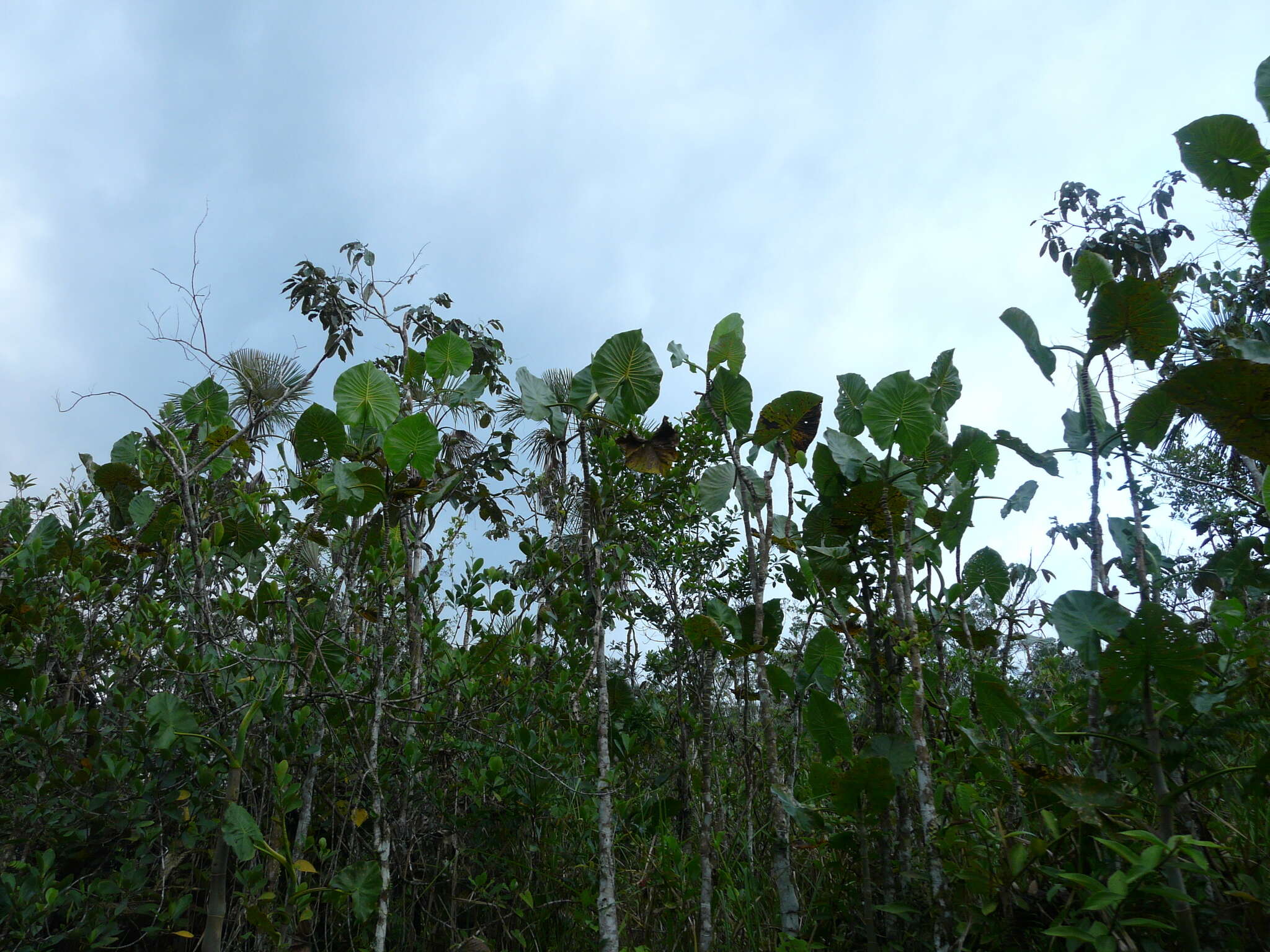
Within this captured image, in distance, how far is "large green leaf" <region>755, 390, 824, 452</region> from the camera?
2949mm

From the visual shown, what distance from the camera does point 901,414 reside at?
261 centimetres

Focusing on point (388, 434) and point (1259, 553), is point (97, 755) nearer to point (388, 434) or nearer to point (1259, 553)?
point (388, 434)

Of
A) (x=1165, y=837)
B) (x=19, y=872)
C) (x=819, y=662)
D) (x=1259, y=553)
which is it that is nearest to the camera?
(x=1165, y=837)

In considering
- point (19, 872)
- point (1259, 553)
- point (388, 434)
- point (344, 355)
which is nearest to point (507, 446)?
point (388, 434)

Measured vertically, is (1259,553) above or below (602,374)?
below

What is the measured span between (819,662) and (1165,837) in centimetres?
114

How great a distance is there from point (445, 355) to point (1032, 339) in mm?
2087

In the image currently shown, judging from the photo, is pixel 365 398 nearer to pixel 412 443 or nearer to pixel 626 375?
pixel 412 443

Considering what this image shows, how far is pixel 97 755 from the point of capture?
7.63 ft

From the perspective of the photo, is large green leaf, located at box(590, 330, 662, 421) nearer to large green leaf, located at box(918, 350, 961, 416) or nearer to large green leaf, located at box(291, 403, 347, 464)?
large green leaf, located at box(291, 403, 347, 464)

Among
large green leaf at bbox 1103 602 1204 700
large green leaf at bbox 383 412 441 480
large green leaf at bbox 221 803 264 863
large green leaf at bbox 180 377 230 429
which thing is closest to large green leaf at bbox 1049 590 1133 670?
large green leaf at bbox 1103 602 1204 700

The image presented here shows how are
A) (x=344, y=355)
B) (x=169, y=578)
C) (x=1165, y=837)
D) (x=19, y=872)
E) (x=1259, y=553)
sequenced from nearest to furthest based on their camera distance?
(x=1165, y=837) → (x=19, y=872) → (x=1259, y=553) → (x=169, y=578) → (x=344, y=355)

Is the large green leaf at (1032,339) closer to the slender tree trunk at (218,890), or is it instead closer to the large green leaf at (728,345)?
the large green leaf at (728,345)

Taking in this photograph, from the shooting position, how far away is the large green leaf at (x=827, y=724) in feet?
8.16
